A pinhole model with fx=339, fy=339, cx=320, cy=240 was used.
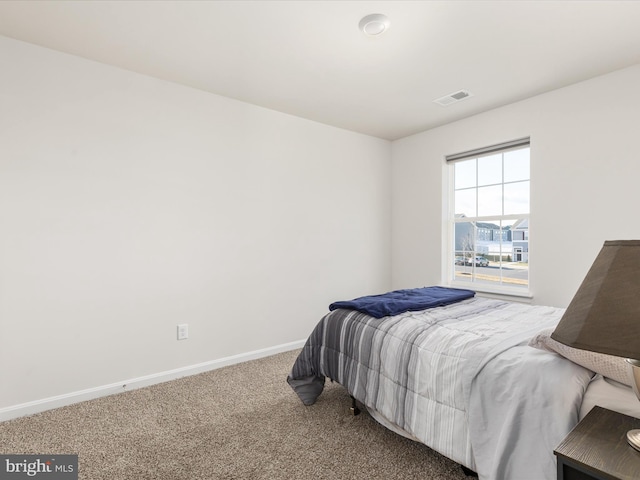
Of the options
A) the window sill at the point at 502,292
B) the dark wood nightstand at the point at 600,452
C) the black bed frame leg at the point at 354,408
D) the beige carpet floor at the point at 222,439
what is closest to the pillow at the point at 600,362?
the dark wood nightstand at the point at 600,452

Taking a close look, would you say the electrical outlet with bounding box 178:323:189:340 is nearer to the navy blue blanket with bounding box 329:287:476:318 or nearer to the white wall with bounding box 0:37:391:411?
the white wall with bounding box 0:37:391:411

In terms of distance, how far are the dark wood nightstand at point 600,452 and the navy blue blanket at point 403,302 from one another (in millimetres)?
1132

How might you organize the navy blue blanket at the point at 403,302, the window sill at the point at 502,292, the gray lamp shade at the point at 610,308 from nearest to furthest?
1. the gray lamp shade at the point at 610,308
2. the navy blue blanket at the point at 403,302
3. the window sill at the point at 502,292

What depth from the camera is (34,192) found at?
89.2 inches

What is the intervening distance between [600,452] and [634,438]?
0.11 meters

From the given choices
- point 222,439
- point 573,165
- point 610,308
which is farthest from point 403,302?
point 573,165

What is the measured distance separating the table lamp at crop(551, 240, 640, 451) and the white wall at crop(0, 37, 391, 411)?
2676 millimetres

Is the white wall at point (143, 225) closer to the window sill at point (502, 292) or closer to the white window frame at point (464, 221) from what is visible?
the white window frame at point (464, 221)

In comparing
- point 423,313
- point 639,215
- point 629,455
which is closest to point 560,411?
point 629,455

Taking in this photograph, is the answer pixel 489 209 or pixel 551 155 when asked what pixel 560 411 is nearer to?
pixel 551 155

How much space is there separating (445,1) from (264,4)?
997mm

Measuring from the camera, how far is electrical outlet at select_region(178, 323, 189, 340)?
2828 millimetres

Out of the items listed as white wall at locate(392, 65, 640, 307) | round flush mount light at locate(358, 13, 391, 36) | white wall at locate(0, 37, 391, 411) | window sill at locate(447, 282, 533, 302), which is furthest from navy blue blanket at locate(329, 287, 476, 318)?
round flush mount light at locate(358, 13, 391, 36)

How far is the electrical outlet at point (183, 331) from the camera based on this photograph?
2828 mm
